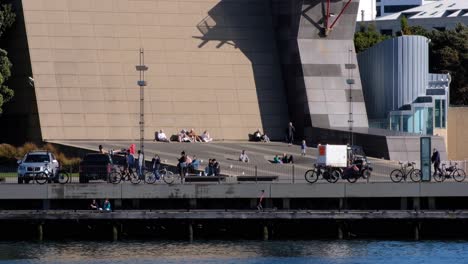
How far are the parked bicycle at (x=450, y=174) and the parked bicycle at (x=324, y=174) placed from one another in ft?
16.2

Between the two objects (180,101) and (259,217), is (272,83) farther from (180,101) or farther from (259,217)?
(259,217)

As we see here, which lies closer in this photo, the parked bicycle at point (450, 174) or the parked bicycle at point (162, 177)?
the parked bicycle at point (162, 177)

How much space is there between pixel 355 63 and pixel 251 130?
817 cm

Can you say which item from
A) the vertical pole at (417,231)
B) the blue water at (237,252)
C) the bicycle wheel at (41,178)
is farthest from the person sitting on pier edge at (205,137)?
the vertical pole at (417,231)

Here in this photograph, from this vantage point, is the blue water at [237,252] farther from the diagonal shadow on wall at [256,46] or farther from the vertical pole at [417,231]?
the diagonal shadow on wall at [256,46]

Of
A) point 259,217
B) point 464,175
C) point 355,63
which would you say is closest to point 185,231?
point 259,217

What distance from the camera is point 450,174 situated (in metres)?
76.2

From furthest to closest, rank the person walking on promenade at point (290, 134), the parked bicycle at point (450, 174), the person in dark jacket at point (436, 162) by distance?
the person walking on promenade at point (290, 134)
the person in dark jacket at point (436, 162)
the parked bicycle at point (450, 174)

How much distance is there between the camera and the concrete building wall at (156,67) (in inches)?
3792

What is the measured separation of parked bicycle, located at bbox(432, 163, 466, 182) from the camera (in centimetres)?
7456

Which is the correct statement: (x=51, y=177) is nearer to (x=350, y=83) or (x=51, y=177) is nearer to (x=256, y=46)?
(x=350, y=83)

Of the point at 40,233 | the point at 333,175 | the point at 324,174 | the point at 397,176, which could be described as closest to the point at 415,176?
the point at 397,176

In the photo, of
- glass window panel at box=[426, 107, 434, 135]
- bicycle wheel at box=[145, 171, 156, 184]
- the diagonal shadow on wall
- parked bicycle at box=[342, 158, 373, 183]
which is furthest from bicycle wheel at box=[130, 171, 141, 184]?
glass window panel at box=[426, 107, 434, 135]

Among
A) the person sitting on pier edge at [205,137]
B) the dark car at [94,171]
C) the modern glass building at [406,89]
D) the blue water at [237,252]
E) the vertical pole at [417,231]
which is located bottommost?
the blue water at [237,252]
